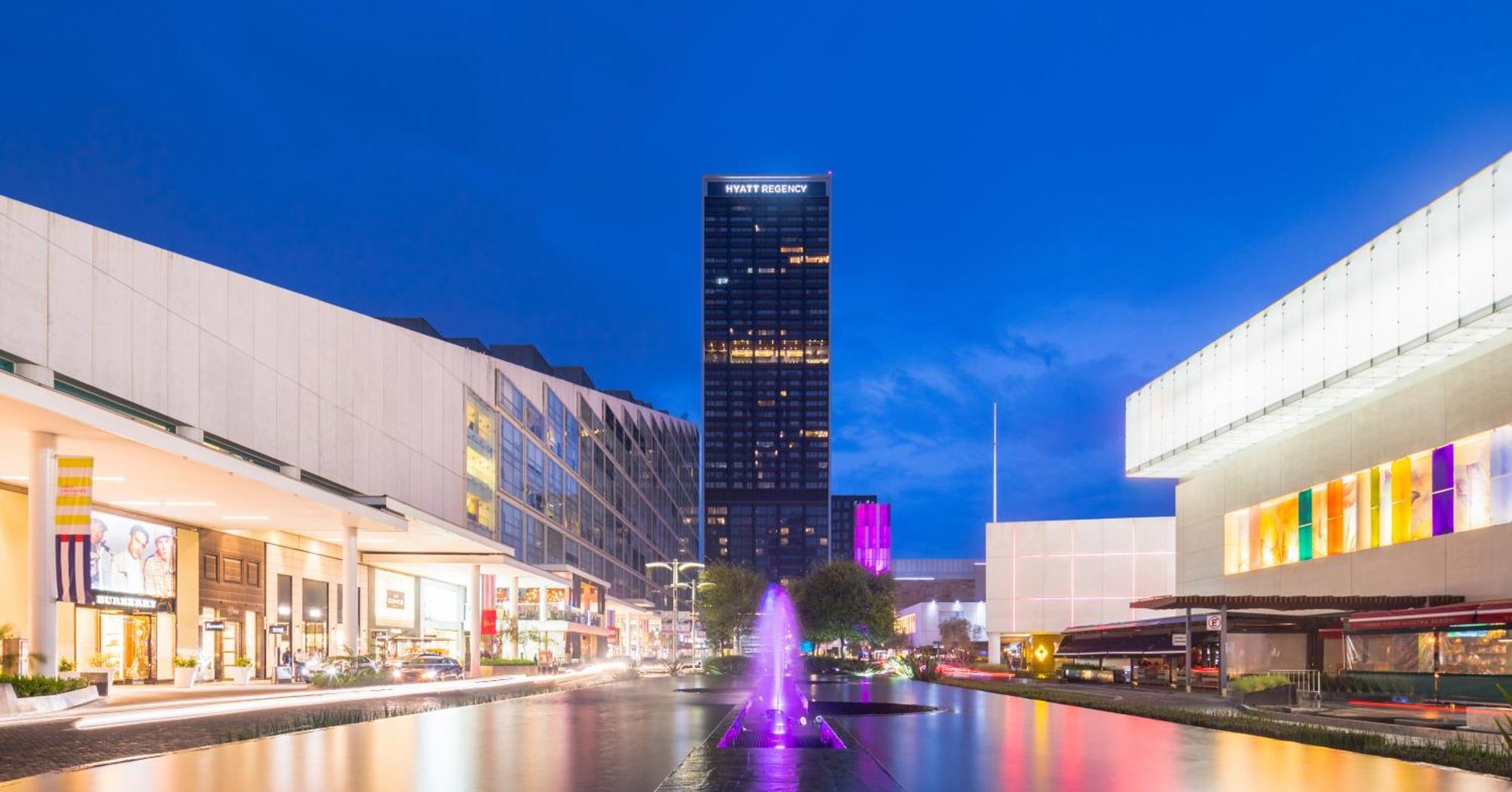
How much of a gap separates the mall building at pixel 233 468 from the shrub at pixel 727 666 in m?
13.1

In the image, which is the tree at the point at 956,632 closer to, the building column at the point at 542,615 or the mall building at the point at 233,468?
the building column at the point at 542,615

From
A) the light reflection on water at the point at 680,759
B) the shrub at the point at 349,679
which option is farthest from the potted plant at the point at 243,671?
the light reflection on water at the point at 680,759

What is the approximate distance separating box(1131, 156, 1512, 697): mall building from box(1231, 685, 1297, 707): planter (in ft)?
14.9

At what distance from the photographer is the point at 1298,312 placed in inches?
1673

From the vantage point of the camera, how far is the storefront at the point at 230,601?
49156 mm

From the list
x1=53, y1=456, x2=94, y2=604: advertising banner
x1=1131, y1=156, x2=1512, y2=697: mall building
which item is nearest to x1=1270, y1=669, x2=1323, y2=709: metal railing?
x1=1131, y1=156, x2=1512, y2=697: mall building

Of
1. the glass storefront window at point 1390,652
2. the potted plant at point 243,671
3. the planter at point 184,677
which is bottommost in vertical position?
the potted plant at point 243,671

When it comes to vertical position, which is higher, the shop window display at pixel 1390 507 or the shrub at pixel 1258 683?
the shop window display at pixel 1390 507

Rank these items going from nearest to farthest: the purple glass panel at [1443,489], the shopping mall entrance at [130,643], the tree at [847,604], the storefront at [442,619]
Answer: the purple glass panel at [1443,489] → the shopping mall entrance at [130,643] → the storefront at [442,619] → the tree at [847,604]

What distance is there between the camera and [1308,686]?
3997 centimetres

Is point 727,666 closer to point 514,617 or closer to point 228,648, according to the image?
point 514,617

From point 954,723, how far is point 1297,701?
47.5 feet

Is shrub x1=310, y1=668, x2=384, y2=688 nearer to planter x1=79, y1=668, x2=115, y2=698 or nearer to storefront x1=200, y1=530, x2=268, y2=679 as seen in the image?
storefront x1=200, y1=530, x2=268, y2=679

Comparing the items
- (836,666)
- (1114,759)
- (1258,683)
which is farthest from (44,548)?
(836,666)
